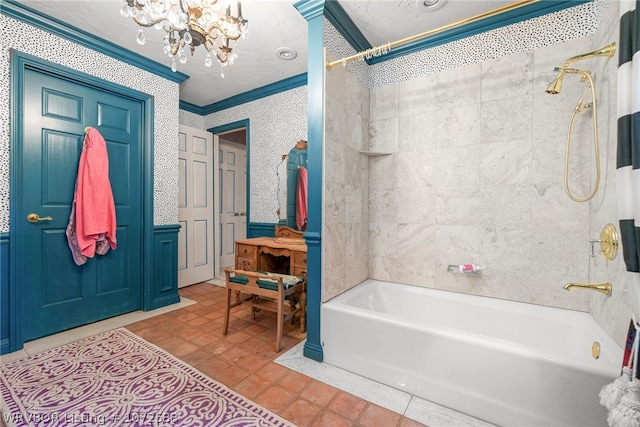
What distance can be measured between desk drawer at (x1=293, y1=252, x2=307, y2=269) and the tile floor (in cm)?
57

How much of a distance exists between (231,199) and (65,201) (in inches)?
86.2

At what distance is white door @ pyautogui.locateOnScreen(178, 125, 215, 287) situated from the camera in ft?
11.2

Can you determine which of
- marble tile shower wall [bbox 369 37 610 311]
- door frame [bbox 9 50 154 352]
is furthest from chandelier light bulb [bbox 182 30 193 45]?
marble tile shower wall [bbox 369 37 610 311]

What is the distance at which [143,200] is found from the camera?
268 cm

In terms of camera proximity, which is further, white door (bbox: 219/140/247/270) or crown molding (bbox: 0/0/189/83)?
A: white door (bbox: 219/140/247/270)

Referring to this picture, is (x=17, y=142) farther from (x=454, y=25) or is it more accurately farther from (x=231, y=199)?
(x=454, y=25)

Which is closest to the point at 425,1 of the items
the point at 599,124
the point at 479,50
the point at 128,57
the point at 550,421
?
the point at 479,50

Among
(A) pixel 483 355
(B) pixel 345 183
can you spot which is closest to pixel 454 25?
(B) pixel 345 183

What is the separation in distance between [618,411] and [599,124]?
1.44m

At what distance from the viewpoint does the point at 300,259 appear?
2359 millimetres

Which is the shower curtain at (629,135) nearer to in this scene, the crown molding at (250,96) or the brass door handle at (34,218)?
the crown molding at (250,96)

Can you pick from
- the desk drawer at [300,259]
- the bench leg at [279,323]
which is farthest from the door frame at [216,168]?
the bench leg at [279,323]

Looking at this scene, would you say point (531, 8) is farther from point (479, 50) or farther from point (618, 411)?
point (618, 411)

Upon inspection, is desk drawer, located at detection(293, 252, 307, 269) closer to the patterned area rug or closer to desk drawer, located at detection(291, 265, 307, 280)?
desk drawer, located at detection(291, 265, 307, 280)
